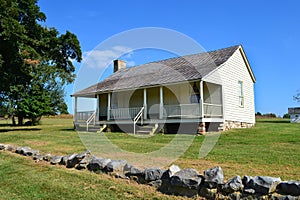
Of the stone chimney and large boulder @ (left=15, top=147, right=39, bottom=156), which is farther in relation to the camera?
the stone chimney

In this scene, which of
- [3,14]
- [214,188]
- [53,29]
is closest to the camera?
[214,188]

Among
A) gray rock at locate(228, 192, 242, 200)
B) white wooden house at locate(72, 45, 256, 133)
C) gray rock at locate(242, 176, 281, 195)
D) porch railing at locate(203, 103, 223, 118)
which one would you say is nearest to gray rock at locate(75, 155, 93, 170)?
gray rock at locate(228, 192, 242, 200)

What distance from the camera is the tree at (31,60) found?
19656mm

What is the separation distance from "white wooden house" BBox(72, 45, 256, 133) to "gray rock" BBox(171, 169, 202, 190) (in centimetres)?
924

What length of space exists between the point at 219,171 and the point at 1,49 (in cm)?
2262

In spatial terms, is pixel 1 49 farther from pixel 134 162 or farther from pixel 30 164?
pixel 134 162

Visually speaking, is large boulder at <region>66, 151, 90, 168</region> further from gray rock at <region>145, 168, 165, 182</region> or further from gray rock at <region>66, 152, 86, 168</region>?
gray rock at <region>145, 168, 165, 182</region>

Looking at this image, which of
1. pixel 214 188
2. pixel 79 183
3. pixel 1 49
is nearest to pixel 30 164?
pixel 79 183

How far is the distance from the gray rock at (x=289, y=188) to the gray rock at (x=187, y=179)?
123cm

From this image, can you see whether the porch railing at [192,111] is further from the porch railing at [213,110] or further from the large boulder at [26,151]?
the large boulder at [26,151]

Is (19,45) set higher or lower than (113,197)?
higher

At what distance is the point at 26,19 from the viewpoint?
76.4ft

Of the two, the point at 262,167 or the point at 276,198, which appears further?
the point at 262,167

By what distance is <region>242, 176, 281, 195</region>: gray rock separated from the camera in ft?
12.8
